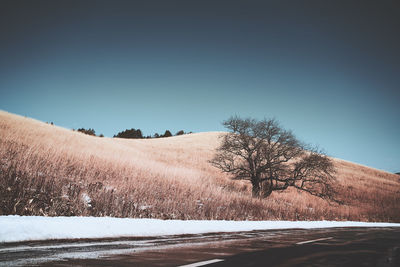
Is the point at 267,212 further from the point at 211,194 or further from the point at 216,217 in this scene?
the point at 216,217

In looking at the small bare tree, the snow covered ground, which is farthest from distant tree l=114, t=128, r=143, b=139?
the snow covered ground

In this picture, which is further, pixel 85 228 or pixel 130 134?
pixel 130 134

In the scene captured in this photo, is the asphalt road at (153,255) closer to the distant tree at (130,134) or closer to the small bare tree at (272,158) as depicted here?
the small bare tree at (272,158)

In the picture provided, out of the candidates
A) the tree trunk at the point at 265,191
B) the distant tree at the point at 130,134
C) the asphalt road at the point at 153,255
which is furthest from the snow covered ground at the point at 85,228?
the distant tree at the point at 130,134

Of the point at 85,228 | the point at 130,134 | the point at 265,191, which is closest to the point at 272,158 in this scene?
the point at 265,191

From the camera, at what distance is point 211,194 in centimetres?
1428

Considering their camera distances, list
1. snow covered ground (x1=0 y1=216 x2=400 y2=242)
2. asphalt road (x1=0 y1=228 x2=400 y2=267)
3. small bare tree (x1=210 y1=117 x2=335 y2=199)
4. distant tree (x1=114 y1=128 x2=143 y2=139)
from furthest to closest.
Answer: distant tree (x1=114 y1=128 x2=143 y2=139)
small bare tree (x1=210 y1=117 x2=335 y2=199)
snow covered ground (x1=0 y1=216 x2=400 y2=242)
asphalt road (x1=0 y1=228 x2=400 y2=267)

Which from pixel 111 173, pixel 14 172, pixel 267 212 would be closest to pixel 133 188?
pixel 111 173

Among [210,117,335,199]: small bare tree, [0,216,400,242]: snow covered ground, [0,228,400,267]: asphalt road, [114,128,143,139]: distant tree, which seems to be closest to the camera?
[0,228,400,267]: asphalt road

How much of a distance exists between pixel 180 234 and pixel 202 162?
1240 inches

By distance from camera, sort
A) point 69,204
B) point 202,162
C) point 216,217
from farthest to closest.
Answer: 1. point 202,162
2. point 216,217
3. point 69,204

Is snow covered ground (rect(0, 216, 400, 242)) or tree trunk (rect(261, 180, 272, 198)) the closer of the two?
snow covered ground (rect(0, 216, 400, 242))

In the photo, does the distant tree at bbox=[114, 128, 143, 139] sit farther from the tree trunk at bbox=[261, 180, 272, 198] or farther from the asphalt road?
the asphalt road

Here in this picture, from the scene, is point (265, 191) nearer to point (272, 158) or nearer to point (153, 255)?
point (272, 158)
